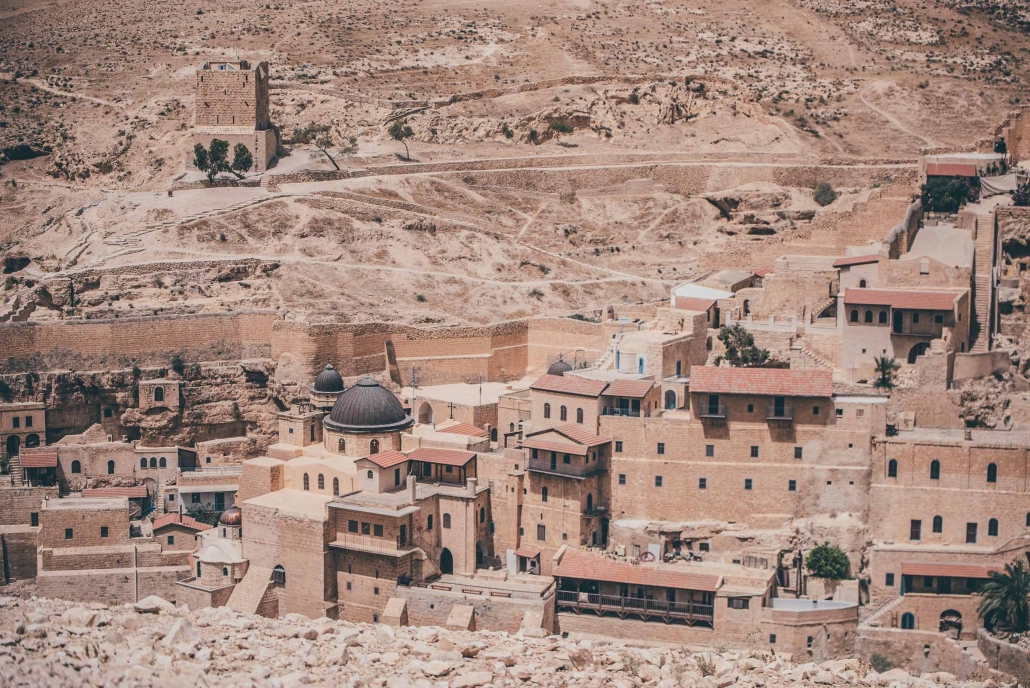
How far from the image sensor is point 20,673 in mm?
31984

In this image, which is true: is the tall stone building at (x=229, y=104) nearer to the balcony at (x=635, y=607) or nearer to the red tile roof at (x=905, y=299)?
the red tile roof at (x=905, y=299)

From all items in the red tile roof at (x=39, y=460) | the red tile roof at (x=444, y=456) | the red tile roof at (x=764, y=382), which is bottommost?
the red tile roof at (x=39, y=460)

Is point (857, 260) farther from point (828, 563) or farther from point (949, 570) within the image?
point (949, 570)

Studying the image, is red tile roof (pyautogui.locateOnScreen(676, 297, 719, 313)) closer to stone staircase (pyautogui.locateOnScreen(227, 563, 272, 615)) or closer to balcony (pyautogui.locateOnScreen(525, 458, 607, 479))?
balcony (pyautogui.locateOnScreen(525, 458, 607, 479))

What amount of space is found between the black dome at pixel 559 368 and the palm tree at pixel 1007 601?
1477 centimetres

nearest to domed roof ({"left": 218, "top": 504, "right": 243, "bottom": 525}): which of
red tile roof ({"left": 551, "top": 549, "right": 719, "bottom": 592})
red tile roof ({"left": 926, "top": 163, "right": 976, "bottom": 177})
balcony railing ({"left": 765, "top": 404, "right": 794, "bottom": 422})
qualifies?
red tile roof ({"left": 551, "top": 549, "right": 719, "bottom": 592})

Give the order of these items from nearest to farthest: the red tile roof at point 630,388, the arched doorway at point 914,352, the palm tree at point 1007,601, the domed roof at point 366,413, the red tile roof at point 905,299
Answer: the palm tree at point 1007,601 < the red tile roof at point 630,388 < the domed roof at point 366,413 < the red tile roof at point 905,299 < the arched doorway at point 914,352

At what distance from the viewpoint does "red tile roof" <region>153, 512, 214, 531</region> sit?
54625mm

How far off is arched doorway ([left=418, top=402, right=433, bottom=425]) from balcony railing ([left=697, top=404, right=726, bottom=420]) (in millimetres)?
10228

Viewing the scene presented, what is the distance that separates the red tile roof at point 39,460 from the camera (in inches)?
2212

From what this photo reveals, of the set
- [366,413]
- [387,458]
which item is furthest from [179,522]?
[387,458]

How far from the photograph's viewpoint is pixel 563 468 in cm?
5197

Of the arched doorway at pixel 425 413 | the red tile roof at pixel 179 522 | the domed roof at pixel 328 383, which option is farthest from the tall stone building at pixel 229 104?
the red tile roof at pixel 179 522

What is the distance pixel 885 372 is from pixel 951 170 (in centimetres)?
1368
